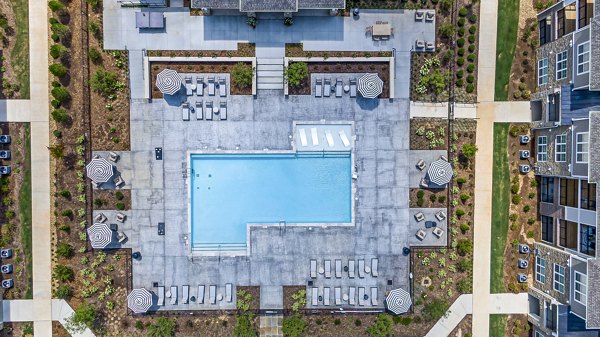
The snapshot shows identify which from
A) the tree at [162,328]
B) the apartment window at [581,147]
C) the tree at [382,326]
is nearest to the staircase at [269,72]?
the tree at [162,328]

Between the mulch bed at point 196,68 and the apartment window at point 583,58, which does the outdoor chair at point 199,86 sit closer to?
the mulch bed at point 196,68

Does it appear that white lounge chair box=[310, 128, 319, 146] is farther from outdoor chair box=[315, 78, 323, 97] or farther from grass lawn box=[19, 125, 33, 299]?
grass lawn box=[19, 125, 33, 299]

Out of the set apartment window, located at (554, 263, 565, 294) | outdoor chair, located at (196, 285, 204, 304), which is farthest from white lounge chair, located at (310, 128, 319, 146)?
apartment window, located at (554, 263, 565, 294)

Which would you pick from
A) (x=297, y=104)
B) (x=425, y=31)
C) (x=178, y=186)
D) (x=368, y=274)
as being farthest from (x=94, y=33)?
(x=368, y=274)

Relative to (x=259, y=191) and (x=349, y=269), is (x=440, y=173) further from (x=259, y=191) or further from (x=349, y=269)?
(x=259, y=191)

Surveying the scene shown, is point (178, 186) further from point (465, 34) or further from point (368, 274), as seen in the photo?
point (465, 34)

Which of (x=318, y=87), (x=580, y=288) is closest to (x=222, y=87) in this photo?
(x=318, y=87)
